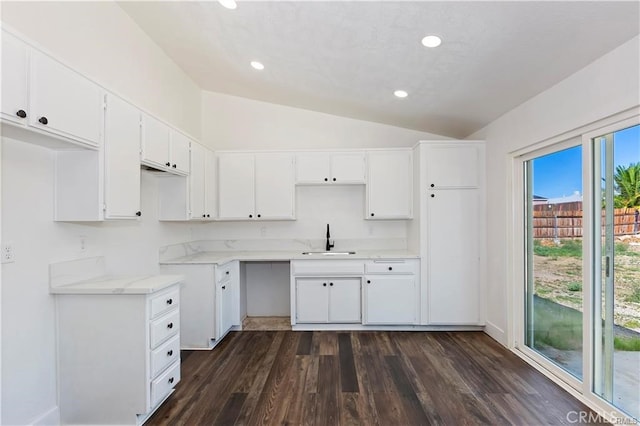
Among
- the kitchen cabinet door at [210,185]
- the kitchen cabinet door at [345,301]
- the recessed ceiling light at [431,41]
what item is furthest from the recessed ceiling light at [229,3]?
the kitchen cabinet door at [345,301]

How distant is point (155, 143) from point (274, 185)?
5.28 ft

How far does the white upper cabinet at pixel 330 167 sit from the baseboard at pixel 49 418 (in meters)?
2.98

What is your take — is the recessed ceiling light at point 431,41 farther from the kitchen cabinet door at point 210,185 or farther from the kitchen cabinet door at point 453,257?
the kitchen cabinet door at point 210,185

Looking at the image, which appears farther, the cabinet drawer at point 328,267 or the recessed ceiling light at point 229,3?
the cabinet drawer at point 328,267

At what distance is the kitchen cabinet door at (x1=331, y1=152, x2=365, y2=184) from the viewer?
391cm

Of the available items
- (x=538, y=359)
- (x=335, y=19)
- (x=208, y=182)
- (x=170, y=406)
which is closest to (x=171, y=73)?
(x=208, y=182)

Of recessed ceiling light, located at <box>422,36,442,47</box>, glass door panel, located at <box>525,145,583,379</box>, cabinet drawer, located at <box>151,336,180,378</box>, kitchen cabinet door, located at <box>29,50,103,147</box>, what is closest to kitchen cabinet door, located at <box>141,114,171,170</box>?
kitchen cabinet door, located at <box>29,50,103,147</box>

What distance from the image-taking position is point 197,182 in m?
3.44

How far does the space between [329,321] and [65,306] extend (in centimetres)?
255

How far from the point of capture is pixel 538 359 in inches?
111

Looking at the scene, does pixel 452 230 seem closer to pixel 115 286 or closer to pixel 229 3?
pixel 229 3

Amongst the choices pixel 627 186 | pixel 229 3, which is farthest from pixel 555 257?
pixel 229 3

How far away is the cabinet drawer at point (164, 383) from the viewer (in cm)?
209

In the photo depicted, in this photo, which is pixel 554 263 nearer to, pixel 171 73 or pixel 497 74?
pixel 497 74
